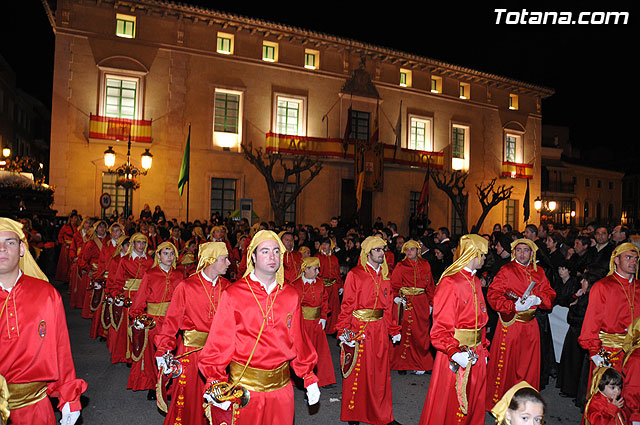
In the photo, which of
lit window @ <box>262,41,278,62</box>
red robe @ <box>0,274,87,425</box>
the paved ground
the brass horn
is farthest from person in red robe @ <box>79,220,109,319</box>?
lit window @ <box>262,41,278,62</box>

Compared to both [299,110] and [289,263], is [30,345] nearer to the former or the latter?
[289,263]

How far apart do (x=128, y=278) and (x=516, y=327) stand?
6.07 m

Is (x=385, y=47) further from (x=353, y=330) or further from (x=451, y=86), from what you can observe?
(x=353, y=330)

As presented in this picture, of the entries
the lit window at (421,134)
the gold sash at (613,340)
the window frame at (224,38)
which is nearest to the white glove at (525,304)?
the gold sash at (613,340)

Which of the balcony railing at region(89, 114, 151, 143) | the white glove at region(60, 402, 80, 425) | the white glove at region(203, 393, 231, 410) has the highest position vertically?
the balcony railing at region(89, 114, 151, 143)

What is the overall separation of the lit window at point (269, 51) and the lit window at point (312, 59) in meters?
1.91

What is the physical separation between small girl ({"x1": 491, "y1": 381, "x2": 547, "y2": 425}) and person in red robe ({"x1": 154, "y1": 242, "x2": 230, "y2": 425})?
2.88 metres

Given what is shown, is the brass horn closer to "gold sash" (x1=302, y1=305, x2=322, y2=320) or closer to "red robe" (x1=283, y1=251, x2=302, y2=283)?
"gold sash" (x1=302, y1=305, x2=322, y2=320)

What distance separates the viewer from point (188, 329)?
503 centimetres

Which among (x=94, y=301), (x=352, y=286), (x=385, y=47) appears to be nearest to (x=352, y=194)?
(x=385, y=47)

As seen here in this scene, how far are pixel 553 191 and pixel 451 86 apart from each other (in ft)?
60.8

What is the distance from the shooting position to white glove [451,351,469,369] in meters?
4.23

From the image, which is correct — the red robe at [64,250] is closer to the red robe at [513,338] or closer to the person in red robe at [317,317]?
the person in red robe at [317,317]

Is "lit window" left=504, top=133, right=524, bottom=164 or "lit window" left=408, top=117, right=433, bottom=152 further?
"lit window" left=504, top=133, right=524, bottom=164
